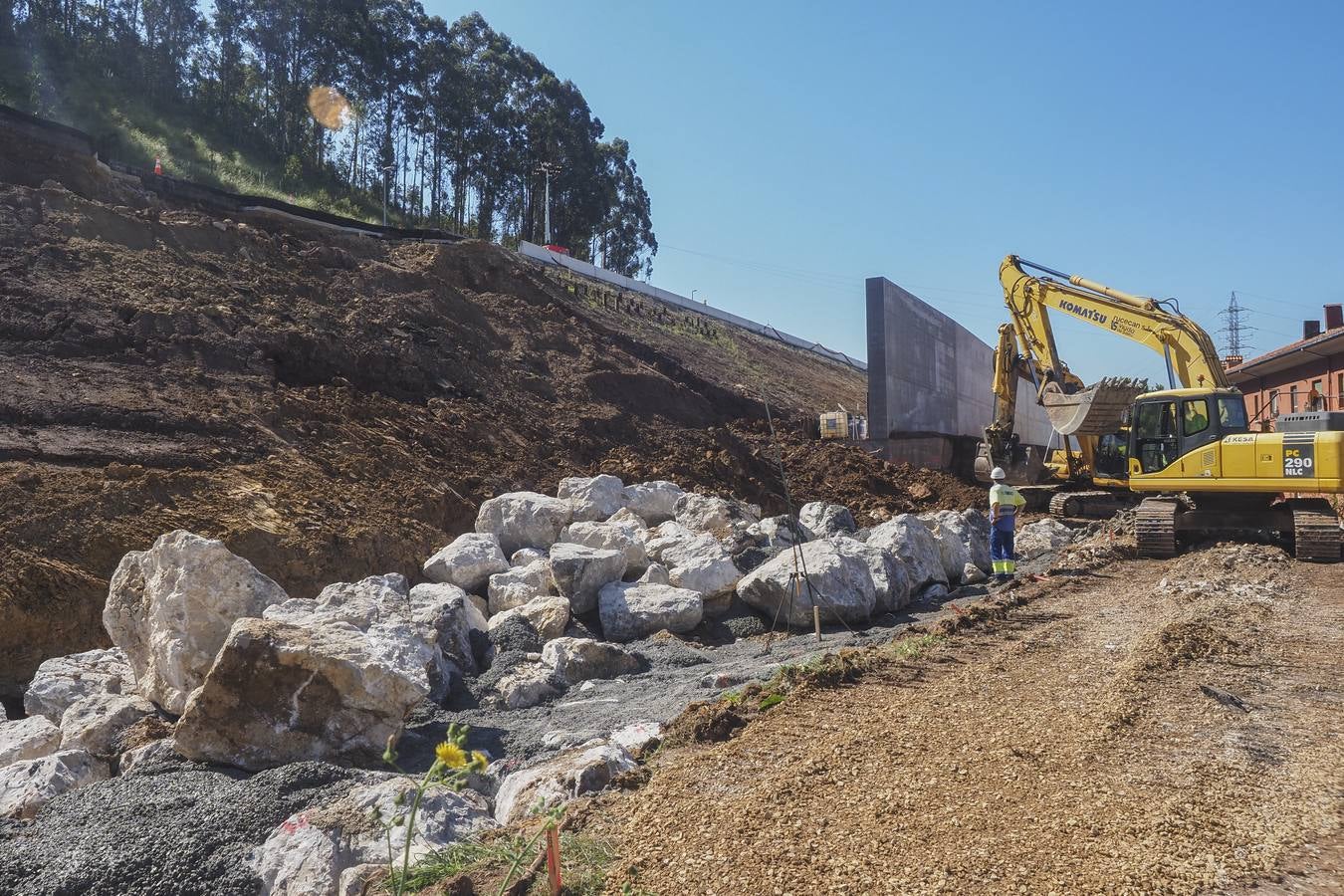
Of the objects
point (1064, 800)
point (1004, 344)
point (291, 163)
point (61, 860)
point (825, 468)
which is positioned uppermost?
point (291, 163)

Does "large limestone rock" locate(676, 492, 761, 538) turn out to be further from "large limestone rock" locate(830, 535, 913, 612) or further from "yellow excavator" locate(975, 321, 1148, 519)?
"yellow excavator" locate(975, 321, 1148, 519)

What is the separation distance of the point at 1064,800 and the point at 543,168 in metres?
41.8

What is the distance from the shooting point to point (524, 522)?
379 inches

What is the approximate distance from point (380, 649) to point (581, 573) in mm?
3350

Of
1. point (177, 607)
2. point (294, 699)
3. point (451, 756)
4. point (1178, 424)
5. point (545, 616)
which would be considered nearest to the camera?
point (451, 756)

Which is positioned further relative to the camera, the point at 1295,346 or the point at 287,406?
the point at 1295,346

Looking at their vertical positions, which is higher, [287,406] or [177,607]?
[287,406]

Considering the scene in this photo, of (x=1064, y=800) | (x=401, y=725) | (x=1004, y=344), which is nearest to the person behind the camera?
(x=1064, y=800)

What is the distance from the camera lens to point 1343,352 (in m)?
21.3

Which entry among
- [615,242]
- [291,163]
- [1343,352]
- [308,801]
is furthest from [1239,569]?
[615,242]

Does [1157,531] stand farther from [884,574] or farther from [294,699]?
[294,699]

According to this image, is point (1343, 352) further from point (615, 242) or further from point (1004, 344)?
point (615, 242)

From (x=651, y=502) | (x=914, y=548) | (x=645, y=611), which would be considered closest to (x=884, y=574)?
(x=914, y=548)

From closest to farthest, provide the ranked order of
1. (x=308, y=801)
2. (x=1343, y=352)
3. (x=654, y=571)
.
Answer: (x=308, y=801) → (x=654, y=571) → (x=1343, y=352)
